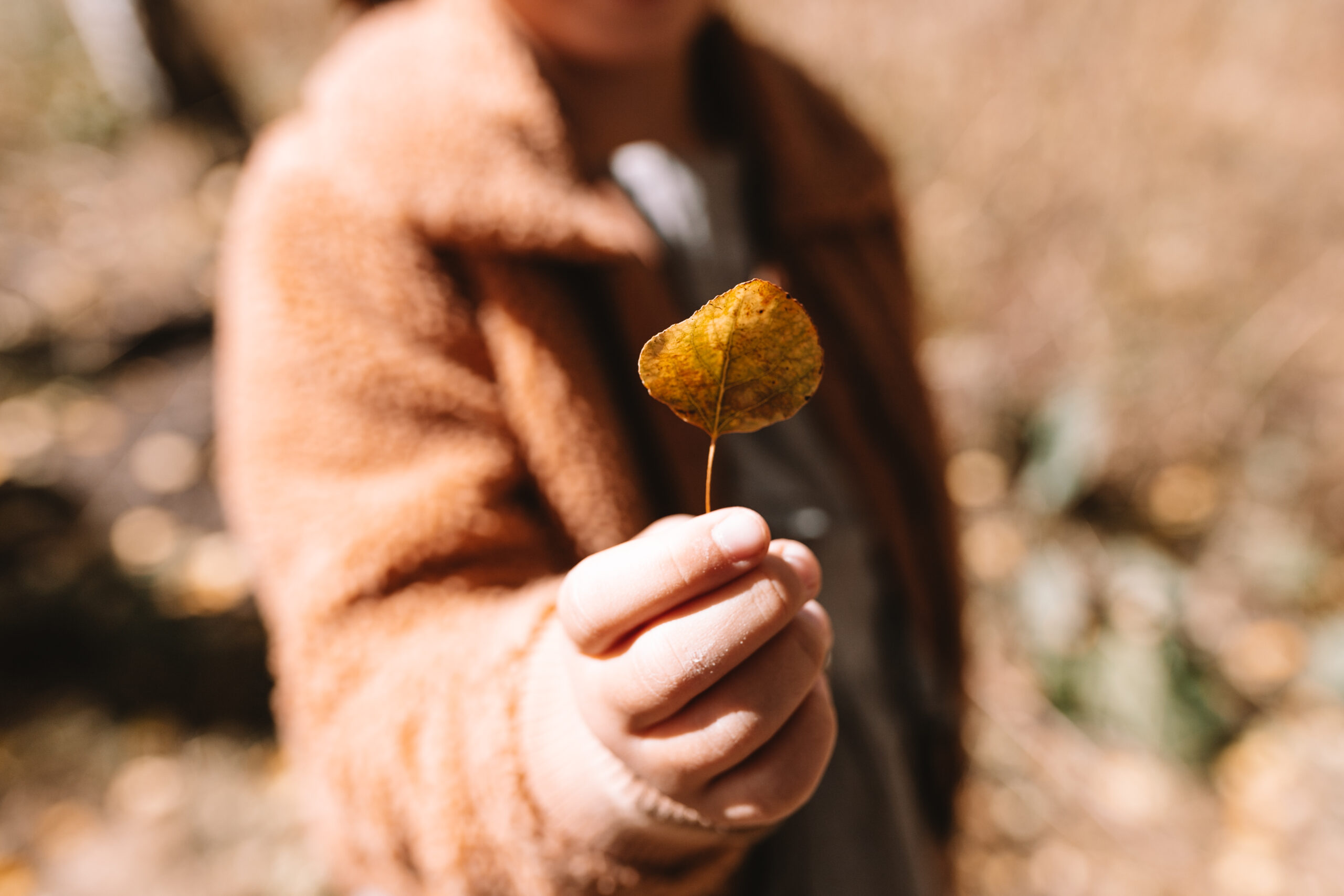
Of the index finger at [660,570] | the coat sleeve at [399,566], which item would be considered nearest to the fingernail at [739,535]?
the index finger at [660,570]

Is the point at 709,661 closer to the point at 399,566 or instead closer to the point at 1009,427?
the point at 399,566

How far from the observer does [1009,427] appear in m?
1.75

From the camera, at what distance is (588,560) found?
1.13ft

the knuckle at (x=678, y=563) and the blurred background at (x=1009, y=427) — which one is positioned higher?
the knuckle at (x=678, y=563)

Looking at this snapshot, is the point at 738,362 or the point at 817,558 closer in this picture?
the point at 738,362

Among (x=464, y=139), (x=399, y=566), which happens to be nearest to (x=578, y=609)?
(x=399, y=566)

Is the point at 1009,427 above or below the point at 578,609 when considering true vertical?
below

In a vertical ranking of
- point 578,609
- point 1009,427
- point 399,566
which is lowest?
point 1009,427

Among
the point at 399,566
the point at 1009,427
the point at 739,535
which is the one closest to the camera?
the point at 739,535

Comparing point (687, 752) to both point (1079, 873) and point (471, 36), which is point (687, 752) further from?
point (1079, 873)

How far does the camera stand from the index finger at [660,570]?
32 centimetres

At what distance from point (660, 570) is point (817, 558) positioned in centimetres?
48

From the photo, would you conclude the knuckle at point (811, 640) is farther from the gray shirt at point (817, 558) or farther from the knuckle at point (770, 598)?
the gray shirt at point (817, 558)

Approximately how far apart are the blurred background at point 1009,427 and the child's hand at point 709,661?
96cm
